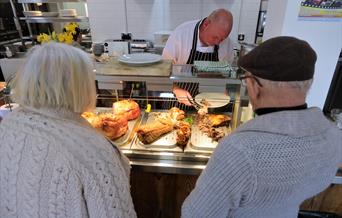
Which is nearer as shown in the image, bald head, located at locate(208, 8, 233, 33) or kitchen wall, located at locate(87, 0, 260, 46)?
bald head, located at locate(208, 8, 233, 33)

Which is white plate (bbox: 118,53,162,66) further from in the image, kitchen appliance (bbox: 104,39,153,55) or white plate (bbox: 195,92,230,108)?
kitchen appliance (bbox: 104,39,153,55)

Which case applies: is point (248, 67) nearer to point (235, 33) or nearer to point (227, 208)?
point (227, 208)

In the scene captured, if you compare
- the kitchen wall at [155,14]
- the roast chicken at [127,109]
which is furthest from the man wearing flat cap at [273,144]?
the kitchen wall at [155,14]

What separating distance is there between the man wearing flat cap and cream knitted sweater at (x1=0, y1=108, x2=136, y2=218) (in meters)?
0.37

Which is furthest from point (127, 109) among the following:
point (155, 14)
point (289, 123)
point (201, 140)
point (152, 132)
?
point (155, 14)

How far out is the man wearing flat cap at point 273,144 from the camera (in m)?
0.69

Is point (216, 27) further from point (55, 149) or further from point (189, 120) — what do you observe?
point (55, 149)

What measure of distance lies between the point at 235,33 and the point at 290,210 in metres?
3.51

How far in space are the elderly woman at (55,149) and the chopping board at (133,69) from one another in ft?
1.14

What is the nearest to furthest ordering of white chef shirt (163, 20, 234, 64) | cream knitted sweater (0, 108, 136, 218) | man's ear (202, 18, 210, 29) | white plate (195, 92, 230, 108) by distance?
cream knitted sweater (0, 108, 136, 218), white plate (195, 92, 230, 108), man's ear (202, 18, 210, 29), white chef shirt (163, 20, 234, 64)

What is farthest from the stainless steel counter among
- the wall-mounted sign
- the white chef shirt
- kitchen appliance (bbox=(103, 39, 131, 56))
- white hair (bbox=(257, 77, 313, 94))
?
kitchen appliance (bbox=(103, 39, 131, 56))

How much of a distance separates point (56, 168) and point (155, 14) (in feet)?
12.1

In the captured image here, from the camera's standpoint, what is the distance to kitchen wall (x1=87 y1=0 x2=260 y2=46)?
377cm

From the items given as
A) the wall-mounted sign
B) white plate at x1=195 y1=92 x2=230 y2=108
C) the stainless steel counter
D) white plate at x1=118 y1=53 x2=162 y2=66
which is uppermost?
the wall-mounted sign
